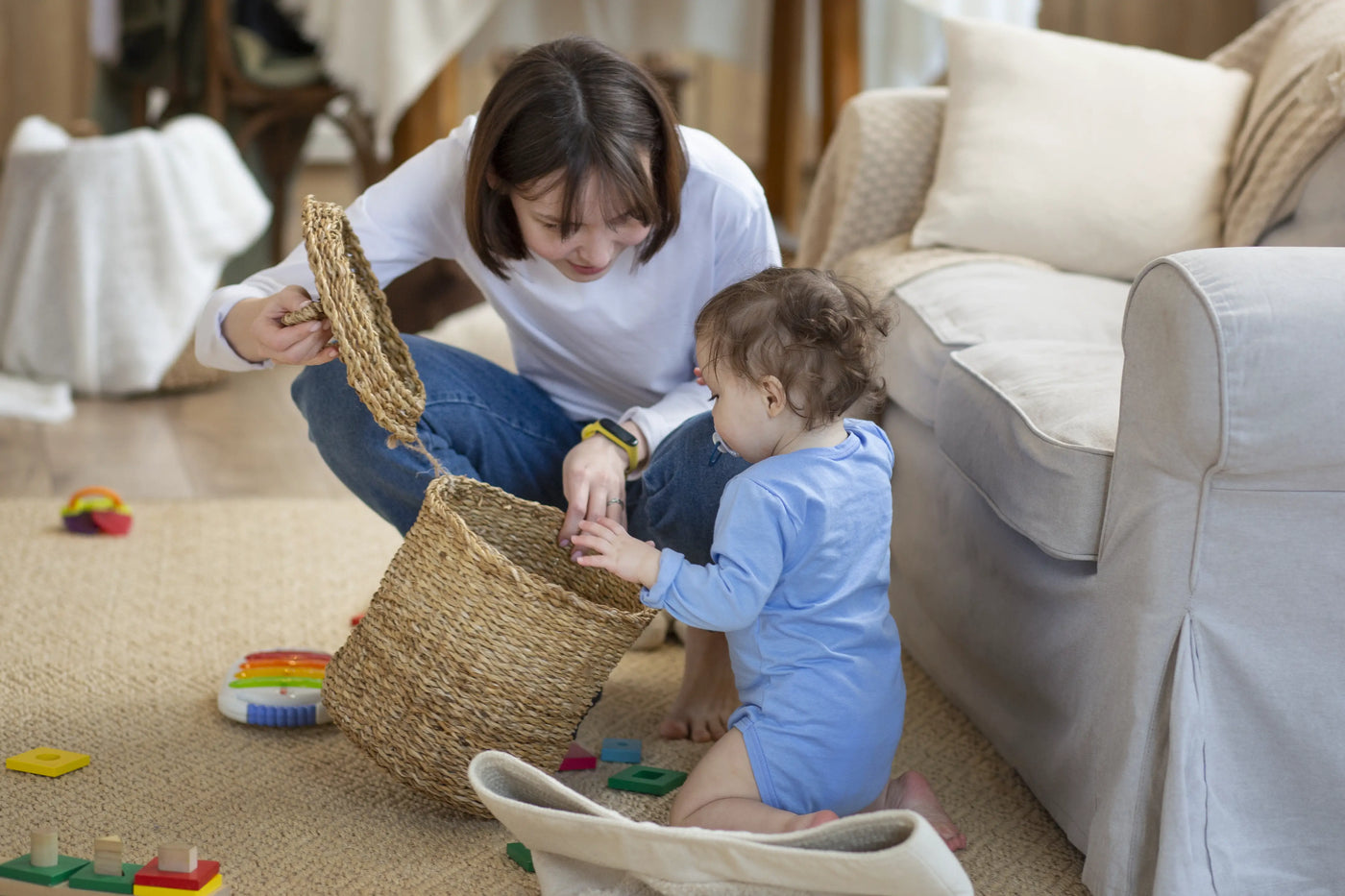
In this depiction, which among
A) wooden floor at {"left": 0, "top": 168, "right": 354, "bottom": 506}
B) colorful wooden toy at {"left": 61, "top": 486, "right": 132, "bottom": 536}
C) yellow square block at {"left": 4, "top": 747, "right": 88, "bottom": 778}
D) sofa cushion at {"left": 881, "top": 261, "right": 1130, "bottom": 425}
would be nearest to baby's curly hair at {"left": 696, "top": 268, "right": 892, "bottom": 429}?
sofa cushion at {"left": 881, "top": 261, "right": 1130, "bottom": 425}

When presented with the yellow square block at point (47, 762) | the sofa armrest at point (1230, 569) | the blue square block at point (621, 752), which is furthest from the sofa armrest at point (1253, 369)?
the yellow square block at point (47, 762)

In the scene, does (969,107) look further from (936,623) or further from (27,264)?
(27,264)

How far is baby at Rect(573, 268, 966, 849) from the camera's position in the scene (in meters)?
1.03

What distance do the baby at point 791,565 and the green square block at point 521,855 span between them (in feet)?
0.40

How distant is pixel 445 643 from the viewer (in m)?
1.07

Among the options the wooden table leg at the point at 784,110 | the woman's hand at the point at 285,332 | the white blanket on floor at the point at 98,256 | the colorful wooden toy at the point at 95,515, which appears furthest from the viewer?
the wooden table leg at the point at 784,110

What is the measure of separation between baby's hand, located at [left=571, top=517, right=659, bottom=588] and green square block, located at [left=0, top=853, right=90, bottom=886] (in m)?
0.44

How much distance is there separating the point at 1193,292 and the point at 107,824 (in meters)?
0.96

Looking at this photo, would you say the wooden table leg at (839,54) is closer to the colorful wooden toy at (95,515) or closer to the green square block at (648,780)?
the colorful wooden toy at (95,515)

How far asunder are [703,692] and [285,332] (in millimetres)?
543

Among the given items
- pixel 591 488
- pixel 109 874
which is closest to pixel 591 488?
pixel 591 488

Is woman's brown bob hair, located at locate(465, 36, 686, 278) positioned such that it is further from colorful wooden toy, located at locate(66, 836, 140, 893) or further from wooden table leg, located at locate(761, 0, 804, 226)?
wooden table leg, located at locate(761, 0, 804, 226)

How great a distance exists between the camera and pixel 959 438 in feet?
4.25

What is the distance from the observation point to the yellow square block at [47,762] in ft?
3.92
